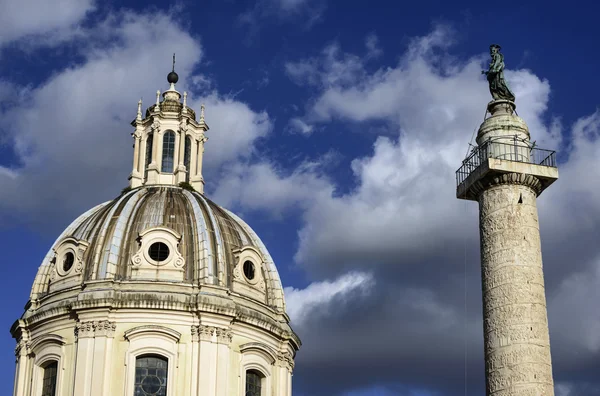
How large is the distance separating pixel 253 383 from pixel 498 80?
22627mm

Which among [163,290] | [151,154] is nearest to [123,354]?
[163,290]

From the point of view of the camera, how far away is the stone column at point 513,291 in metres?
32.5

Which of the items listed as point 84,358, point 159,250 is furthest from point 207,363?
point 159,250

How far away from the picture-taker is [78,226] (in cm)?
5625

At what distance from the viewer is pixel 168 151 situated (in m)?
60.3

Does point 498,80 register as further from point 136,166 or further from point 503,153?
point 136,166

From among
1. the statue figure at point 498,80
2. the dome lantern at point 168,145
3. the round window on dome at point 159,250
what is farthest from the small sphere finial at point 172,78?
the statue figure at point 498,80

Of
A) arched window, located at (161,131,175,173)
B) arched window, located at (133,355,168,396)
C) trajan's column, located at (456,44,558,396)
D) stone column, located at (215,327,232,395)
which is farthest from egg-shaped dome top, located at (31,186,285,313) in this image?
trajan's column, located at (456,44,558,396)

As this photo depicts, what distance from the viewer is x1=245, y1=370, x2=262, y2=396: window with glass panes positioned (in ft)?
173

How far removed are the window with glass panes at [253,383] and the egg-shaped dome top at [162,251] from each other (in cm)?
374

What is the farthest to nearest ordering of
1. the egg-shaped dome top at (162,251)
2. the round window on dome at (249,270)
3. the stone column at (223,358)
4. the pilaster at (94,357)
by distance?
the round window on dome at (249,270)
the egg-shaped dome top at (162,251)
the stone column at (223,358)
the pilaster at (94,357)

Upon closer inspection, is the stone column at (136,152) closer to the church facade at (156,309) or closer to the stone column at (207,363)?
the church facade at (156,309)

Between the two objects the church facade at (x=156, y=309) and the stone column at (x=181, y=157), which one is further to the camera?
the stone column at (x=181, y=157)

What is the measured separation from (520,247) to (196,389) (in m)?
21.1
